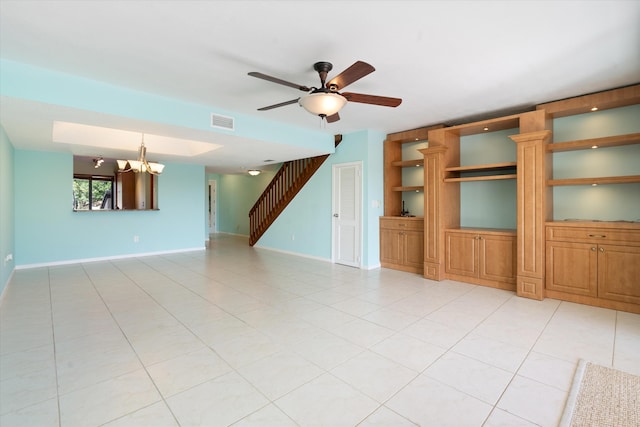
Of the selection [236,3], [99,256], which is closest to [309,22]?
[236,3]

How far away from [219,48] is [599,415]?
379cm

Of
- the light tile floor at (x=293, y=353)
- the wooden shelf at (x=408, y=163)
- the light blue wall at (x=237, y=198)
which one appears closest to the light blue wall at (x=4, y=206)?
the light tile floor at (x=293, y=353)

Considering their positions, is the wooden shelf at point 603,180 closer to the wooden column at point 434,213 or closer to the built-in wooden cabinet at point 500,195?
the built-in wooden cabinet at point 500,195

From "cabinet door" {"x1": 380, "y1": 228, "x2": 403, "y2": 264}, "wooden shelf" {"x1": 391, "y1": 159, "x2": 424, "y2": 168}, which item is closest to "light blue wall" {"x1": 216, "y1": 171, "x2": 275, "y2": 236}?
"wooden shelf" {"x1": 391, "y1": 159, "x2": 424, "y2": 168}

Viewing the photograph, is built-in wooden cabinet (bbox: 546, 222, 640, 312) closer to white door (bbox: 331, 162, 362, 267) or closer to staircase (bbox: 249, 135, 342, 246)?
white door (bbox: 331, 162, 362, 267)

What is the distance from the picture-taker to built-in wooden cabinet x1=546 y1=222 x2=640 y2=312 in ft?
11.1

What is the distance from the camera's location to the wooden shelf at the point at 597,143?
3519 mm

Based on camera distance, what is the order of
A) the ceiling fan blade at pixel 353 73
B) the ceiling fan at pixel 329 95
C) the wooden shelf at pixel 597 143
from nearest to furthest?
the ceiling fan blade at pixel 353 73
the ceiling fan at pixel 329 95
the wooden shelf at pixel 597 143

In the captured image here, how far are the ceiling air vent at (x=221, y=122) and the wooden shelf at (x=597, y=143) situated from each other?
14.3 ft

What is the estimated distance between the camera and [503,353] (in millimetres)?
2496

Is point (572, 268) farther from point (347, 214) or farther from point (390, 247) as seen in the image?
point (347, 214)

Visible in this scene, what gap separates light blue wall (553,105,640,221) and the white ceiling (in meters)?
0.59

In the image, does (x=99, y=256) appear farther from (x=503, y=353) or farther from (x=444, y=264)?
(x=503, y=353)

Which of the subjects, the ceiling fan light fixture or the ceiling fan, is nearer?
the ceiling fan
